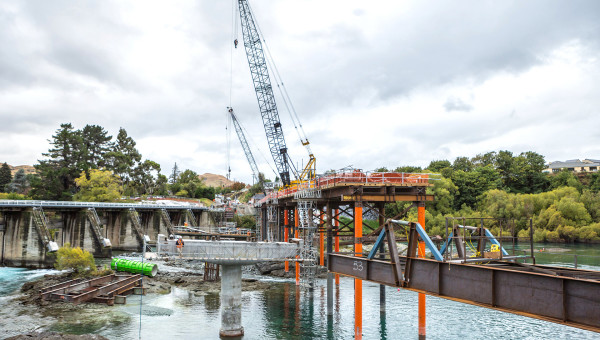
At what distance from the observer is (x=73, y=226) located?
70250 millimetres

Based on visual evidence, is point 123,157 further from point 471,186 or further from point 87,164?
point 471,186

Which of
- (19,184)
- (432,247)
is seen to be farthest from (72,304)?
(19,184)

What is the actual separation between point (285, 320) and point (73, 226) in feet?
177

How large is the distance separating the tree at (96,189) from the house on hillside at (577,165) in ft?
511

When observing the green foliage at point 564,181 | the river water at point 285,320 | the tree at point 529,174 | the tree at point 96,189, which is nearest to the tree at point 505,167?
the tree at point 529,174

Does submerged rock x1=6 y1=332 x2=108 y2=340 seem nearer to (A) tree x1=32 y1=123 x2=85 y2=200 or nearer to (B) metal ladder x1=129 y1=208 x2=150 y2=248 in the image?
(B) metal ladder x1=129 y1=208 x2=150 y2=248

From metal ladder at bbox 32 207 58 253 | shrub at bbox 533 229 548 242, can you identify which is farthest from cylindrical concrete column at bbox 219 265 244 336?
shrub at bbox 533 229 548 242

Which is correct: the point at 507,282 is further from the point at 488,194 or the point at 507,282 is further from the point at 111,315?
the point at 488,194

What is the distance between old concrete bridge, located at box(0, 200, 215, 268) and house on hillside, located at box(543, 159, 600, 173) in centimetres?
14872

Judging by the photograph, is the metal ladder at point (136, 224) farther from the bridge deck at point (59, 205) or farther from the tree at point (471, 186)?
the tree at point (471, 186)

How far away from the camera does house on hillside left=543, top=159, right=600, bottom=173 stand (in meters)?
162

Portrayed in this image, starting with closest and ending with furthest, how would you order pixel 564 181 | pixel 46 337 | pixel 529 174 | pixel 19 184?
pixel 46 337 → pixel 564 181 → pixel 529 174 → pixel 19 184

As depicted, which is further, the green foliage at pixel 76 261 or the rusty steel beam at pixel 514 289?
the green foliage at pixel 76 261

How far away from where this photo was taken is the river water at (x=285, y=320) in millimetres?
27812
